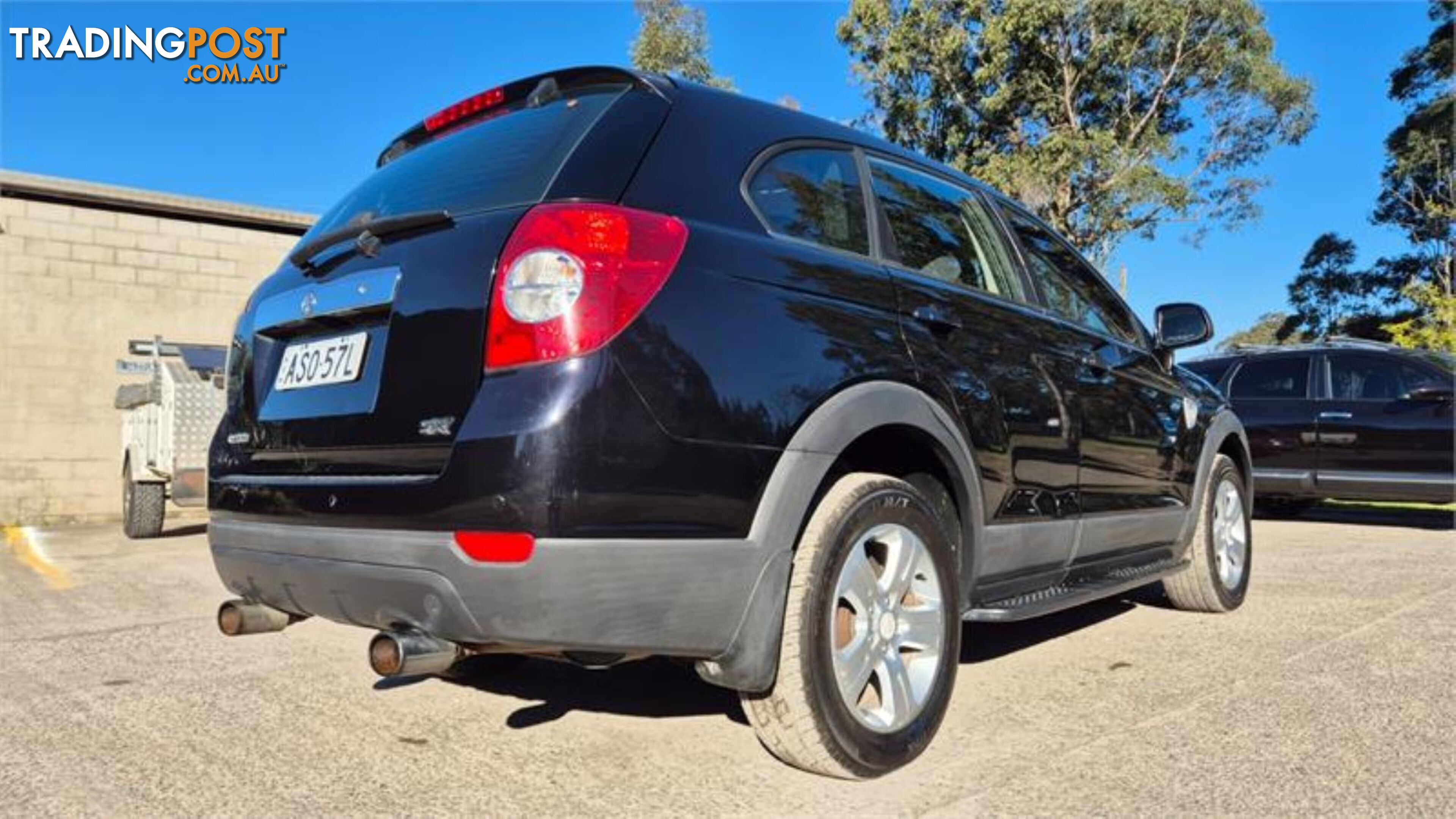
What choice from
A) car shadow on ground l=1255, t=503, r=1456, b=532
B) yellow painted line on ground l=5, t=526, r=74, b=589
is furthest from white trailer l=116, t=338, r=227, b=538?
car shadow on ground l=1255, t=503, r=1456, b=532

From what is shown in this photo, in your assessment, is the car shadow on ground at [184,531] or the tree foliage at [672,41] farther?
the tree foliage at [672,41]

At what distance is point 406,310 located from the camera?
7.29 feet

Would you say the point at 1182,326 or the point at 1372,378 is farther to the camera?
the point at 1372,378

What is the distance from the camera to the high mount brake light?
281 centimetres

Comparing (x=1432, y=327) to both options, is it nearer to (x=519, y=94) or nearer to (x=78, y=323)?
(x=519, y=94)

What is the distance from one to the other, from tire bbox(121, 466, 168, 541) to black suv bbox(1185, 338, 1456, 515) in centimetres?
999

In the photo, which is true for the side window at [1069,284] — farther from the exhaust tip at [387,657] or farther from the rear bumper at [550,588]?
the exhaust tip at [387,657]

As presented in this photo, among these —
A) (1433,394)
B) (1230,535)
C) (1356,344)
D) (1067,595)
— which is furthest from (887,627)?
(1356,344)

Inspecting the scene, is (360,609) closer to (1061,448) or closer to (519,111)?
(519,111)

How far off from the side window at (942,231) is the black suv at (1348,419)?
22.3 ft

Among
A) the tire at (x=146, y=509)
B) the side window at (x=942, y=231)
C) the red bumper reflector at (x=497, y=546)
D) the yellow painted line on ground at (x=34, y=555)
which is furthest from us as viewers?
the tire at (x=146, y=509)

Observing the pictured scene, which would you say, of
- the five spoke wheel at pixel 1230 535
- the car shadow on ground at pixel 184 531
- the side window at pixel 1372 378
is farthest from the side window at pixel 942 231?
the car shadow on ground at pixel 184 531

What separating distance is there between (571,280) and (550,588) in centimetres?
63

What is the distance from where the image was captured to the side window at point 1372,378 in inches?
337
